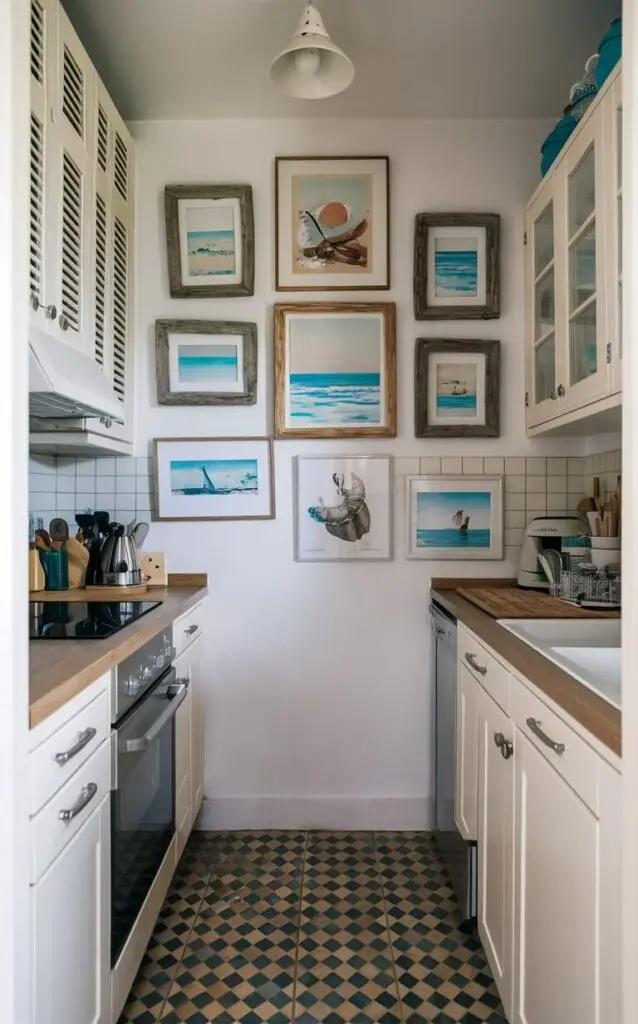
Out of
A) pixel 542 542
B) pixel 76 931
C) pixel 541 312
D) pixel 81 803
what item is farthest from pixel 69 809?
pixel 541 312

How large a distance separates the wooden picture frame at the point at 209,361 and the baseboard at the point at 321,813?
4.96ft

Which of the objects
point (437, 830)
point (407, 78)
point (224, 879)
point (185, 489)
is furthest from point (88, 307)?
point (437, 830)

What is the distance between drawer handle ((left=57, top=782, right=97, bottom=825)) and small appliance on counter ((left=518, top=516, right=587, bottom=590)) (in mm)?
1697

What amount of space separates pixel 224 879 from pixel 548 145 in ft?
8.47

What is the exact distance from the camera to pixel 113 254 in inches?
93.0

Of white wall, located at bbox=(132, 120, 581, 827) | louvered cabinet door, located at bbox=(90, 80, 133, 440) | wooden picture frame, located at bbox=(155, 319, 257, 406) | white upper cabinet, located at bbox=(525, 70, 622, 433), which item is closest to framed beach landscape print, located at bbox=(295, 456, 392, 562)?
white wall, located at bbox=(132, 120, 581, 827)

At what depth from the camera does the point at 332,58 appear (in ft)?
6.39

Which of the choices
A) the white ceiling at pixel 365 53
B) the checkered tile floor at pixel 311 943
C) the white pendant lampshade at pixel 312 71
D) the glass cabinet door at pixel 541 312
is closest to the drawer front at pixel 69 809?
the checkered tile floor at pixel 311 943

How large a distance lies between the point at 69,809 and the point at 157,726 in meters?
0.53

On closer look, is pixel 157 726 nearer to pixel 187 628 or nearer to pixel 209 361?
pixel 187 628

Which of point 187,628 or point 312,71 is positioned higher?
point 312,71

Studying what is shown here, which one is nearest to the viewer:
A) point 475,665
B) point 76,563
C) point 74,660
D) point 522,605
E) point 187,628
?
point 74,660

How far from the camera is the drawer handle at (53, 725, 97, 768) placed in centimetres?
117

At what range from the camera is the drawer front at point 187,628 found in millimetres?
2195
